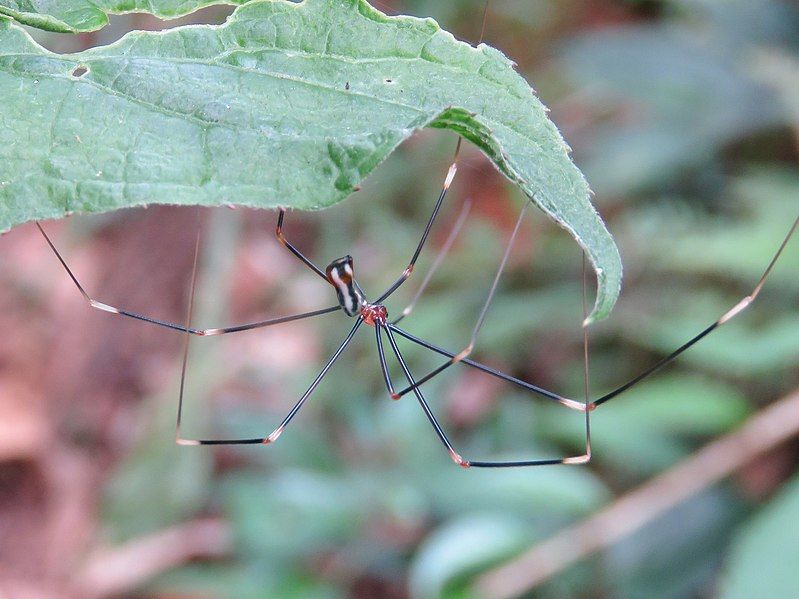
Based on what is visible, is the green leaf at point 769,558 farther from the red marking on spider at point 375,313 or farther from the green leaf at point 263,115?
the green leaf at point 263,115

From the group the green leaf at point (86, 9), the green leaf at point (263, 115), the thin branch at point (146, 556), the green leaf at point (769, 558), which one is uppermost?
the thin branch at point (146, 556)

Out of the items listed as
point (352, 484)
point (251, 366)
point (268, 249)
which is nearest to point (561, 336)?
point (352, 484)

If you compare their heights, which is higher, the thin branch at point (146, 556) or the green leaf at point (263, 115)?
the thin branch at point (146, 556)

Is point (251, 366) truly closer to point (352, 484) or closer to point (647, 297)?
point (352, 484)

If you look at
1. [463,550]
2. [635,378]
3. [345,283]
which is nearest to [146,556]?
[463,550]

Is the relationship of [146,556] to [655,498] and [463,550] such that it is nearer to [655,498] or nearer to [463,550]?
[463,550]

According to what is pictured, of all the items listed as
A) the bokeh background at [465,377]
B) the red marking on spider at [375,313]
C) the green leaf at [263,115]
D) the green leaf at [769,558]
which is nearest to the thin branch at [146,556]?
the bokeh background at [465,377]
